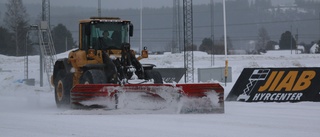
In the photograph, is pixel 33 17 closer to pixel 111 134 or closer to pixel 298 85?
pixel 298 85

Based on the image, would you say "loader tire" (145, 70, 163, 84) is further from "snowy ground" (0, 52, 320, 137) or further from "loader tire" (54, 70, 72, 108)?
"loader tire" (54, 70, 72, 108)

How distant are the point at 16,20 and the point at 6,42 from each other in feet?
14.0

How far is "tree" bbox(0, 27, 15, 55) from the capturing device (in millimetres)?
59562

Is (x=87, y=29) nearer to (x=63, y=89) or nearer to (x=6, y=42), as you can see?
(x=63, y=89)

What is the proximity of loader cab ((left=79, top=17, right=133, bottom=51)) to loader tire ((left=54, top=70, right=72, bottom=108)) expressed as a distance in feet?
4.00

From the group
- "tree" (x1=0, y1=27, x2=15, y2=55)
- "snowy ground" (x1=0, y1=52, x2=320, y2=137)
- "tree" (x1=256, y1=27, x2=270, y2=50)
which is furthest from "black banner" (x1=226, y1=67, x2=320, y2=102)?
"tree" (x1=256, y1=27, x2=270, y2=50)

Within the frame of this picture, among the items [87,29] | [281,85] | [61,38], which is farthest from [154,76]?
[61,38]

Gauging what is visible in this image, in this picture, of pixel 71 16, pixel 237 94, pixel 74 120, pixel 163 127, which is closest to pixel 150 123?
pixel 163 127

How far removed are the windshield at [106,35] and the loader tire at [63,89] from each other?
4.40 feet

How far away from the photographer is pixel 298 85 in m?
18.2

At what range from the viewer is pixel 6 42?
63125 millimetres

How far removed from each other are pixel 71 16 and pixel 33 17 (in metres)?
10.5

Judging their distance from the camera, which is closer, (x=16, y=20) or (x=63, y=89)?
(x=63, y=89)

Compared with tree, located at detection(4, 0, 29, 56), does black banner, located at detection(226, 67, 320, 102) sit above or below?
→ below
